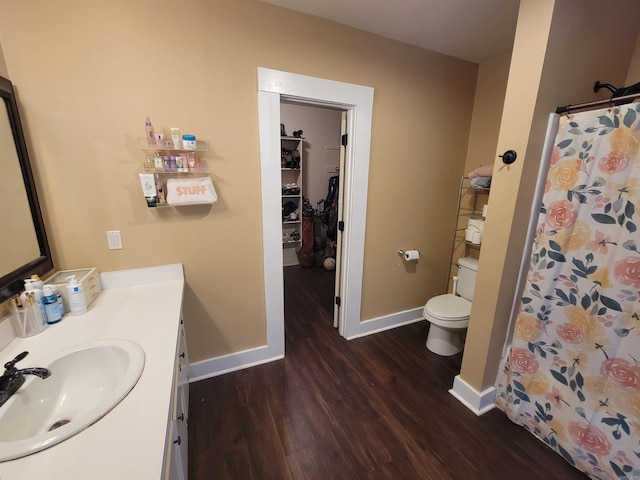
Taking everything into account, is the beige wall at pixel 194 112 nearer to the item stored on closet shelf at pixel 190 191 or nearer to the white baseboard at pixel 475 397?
the item stored on closet shelf at pixel 190 191

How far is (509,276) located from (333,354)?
143cm

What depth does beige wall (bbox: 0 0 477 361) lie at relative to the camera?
4.36 ft

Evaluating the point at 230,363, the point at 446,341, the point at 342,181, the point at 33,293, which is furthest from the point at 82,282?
the point at 446,341

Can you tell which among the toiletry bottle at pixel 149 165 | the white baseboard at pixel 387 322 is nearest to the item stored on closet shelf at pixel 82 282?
the toiletry bottle at pixel 149 165

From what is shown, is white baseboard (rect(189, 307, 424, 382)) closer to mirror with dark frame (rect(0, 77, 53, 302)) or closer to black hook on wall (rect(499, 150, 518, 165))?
mirror with dark frame (rect(0, 77, 53, 302))

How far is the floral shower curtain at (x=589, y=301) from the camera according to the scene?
46.8 inches

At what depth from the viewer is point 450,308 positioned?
7.24ft

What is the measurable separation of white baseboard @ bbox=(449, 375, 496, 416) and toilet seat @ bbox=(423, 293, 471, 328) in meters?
0.42

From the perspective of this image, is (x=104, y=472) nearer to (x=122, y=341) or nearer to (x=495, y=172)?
(x=122, y=341)

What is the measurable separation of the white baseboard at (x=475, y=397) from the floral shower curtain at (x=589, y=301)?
8.7 inches

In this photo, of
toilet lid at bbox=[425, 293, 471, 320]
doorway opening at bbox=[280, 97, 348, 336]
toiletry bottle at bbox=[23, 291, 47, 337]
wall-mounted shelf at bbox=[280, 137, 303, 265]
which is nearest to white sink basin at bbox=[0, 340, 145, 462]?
toiletry bottle at bbox=[23, 291, 47, 337]

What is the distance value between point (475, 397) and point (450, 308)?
0.66m

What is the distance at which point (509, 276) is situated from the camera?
1558mm

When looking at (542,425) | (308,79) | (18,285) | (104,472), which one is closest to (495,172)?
(308,79)
